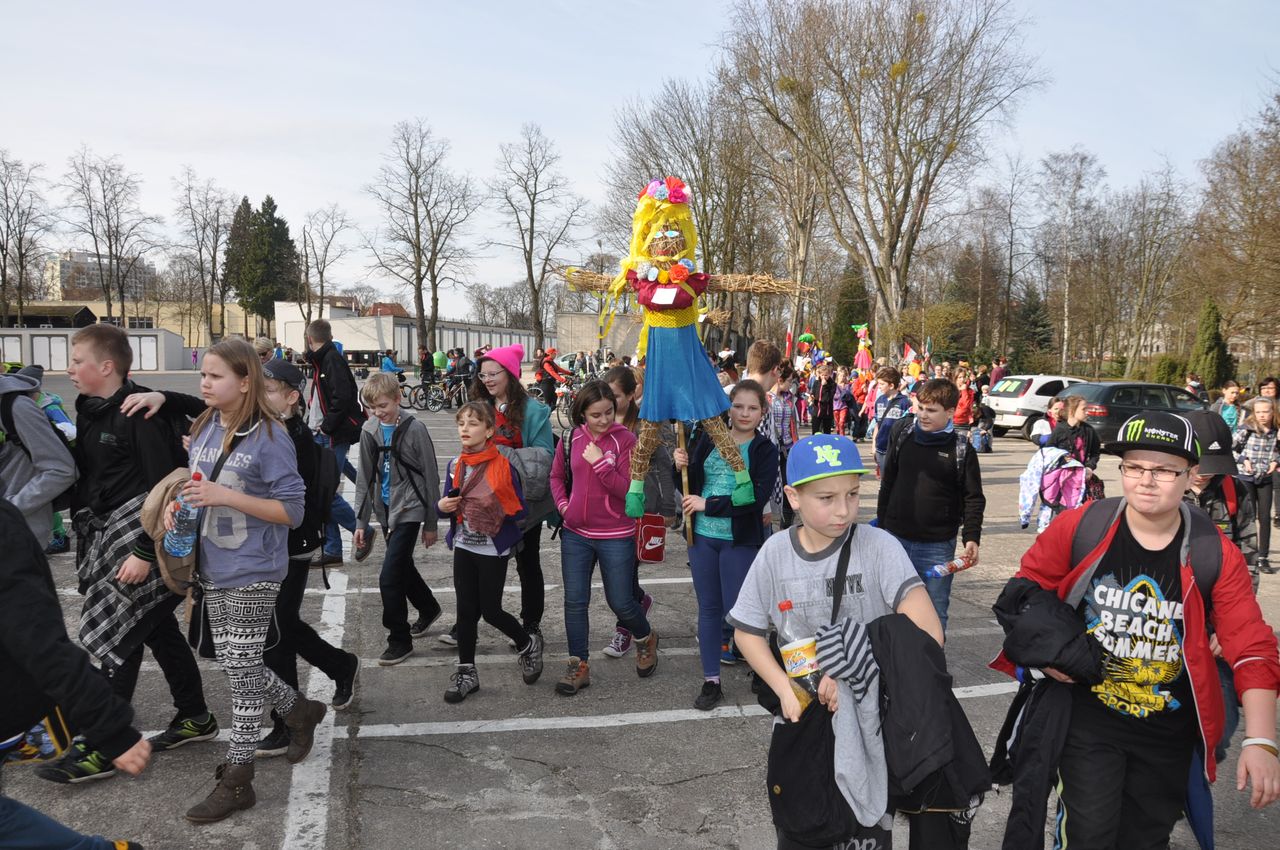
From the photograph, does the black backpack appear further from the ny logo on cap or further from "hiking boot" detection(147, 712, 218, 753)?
the ny logo on cap

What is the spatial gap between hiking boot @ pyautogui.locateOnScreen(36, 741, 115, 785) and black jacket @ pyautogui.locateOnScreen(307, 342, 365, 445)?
436 cm

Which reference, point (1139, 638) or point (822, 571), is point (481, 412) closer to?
point (822, 571)

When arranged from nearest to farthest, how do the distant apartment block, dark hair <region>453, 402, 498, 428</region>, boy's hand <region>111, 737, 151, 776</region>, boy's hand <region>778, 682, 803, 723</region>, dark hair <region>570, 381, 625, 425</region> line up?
boy's hand <region>111, 737, 151, 776</region>
boy's hand <region>778, 682, 803, 723</region>
dark hair <region>453, 402, 498, 428</region>
dark hair <region>570, 381, 625, 425</region>
the distant apartment block

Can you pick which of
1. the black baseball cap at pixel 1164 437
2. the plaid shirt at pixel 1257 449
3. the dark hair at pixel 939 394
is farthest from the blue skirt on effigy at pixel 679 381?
the plaid shirt at pixel 1257 449

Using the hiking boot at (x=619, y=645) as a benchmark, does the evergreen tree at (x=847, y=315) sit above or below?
above

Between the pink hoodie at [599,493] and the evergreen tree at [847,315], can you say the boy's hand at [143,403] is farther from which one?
the evergreen tree at [847,315]

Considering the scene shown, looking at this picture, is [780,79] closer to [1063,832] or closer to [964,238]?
[1063,832]

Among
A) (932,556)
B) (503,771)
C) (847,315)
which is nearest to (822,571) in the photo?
(503,771)

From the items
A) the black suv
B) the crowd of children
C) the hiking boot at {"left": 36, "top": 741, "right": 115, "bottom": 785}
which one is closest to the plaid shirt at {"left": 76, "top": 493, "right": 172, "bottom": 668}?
the crowd of children

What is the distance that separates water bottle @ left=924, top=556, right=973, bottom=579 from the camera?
184 inches

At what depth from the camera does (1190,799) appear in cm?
251

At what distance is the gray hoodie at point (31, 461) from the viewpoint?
11.8 ft

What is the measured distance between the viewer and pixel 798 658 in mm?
2346

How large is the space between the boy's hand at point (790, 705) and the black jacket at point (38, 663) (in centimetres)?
169
